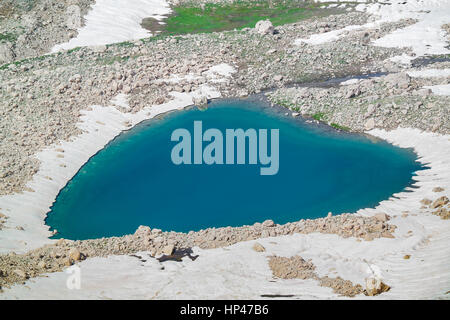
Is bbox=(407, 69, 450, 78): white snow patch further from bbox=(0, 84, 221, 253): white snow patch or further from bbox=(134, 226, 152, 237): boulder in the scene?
bbox=(134, 226, 152, 237): boulder

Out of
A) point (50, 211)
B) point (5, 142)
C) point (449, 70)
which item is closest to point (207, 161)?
point (50, 211)

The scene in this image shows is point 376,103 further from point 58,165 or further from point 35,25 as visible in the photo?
point 35,25

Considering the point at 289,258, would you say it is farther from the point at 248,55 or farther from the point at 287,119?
the point at 248,55

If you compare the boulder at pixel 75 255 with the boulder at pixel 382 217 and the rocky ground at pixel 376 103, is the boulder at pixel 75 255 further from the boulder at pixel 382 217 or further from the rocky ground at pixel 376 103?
the rocky ground at pixel 376 103

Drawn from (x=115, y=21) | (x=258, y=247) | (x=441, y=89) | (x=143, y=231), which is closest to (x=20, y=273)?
(x=143, y=231)

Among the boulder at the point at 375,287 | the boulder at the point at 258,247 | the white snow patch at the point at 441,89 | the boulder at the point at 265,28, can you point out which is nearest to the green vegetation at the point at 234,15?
the boulder at the point at 265,28

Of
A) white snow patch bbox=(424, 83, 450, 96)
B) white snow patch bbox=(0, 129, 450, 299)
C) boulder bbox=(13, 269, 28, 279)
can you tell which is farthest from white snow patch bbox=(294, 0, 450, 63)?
boulder bbox=(13, 269, 28, 279)
